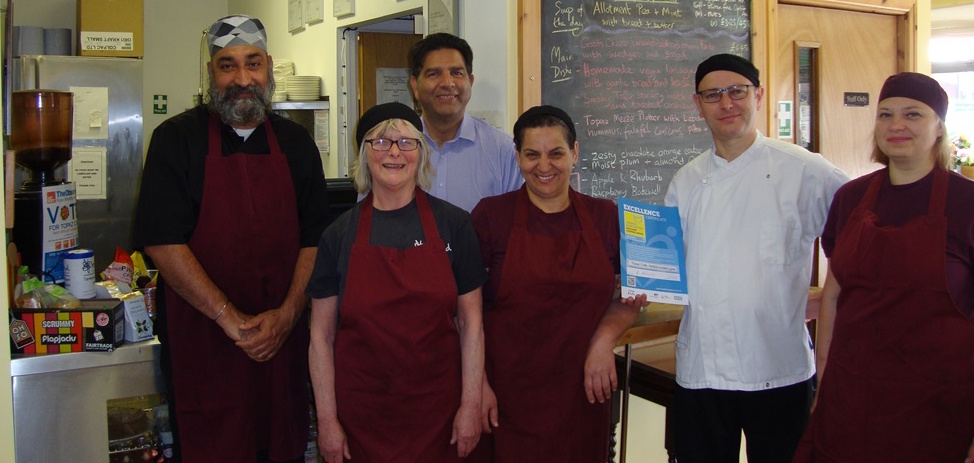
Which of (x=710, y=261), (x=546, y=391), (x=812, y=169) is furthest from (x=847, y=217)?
(x=546, y=391)

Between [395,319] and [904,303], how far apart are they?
1168 millimetres

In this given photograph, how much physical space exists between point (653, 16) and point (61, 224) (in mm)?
2915

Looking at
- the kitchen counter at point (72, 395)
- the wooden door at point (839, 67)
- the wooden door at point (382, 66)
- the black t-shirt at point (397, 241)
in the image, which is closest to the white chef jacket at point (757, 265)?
the black t-shirt at point (397, 241)

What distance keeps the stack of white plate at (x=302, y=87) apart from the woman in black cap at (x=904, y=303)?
13.4 feet

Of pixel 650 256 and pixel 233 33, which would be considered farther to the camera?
pixel 233 33

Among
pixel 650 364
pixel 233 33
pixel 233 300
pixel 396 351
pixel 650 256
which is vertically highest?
pixel 233 33

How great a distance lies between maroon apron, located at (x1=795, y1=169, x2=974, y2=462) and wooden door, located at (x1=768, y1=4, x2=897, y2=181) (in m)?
2.95

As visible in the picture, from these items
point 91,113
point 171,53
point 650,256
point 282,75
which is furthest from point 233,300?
point 171,53

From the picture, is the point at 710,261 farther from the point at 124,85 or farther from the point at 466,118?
the point at 124,85

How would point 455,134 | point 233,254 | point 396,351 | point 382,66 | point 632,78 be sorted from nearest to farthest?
point 396,351 → point 233,254 → point 455,134 → point 632,78 → point 382,66

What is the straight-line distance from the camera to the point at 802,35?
4.64 metres

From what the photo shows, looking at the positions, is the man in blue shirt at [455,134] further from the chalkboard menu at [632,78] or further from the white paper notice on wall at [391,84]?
the white paper notice on wall at [391,84]

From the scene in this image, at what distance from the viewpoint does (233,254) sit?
2.13m

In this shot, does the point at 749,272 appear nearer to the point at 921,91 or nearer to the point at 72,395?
the point at 921,91
